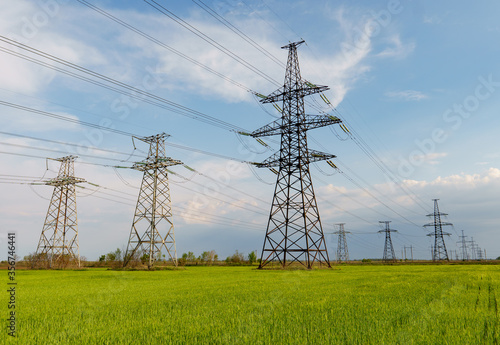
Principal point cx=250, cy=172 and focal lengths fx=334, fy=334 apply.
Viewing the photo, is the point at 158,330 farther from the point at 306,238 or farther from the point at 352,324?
the point at 306,238

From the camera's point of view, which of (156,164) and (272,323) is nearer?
(272,323)

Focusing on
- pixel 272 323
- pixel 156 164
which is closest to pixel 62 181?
pixel 156 164

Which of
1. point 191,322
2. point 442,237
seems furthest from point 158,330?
point 442,237

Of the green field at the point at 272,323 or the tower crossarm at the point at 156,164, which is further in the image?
the tower crossarm at the point at 156,164

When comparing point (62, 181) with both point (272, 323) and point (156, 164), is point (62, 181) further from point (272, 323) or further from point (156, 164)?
point (272, 323)

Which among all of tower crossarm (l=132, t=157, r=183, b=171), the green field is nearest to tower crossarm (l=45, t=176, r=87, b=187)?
tower crossarm (l=132, t=157, r=183, b=171)

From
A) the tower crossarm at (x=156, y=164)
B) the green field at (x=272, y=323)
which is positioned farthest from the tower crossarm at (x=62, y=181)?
the green field at (x=272, y=323)

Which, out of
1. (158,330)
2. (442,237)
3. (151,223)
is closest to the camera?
(158,330)

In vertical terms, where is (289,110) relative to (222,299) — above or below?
above

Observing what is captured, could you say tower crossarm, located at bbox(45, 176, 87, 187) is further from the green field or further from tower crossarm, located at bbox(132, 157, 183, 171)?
the green field

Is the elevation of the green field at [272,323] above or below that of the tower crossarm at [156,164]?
below

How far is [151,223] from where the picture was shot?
43125 millimetres

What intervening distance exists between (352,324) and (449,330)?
1.85m

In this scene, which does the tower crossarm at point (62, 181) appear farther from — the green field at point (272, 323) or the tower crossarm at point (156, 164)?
the green field at point (272, 323)
